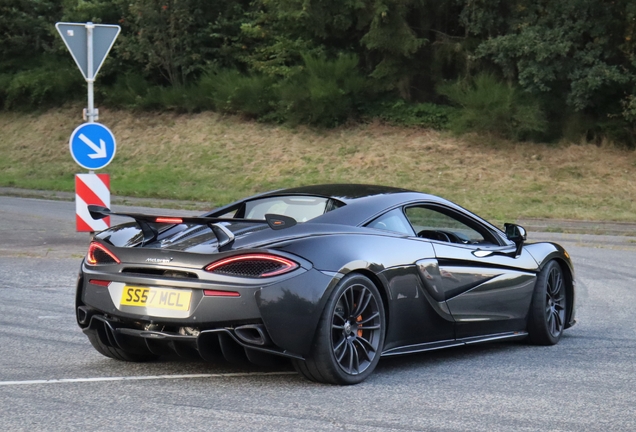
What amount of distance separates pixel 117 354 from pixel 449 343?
2273 mm

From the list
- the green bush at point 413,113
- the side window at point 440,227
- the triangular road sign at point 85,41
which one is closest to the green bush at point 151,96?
the green bush at point 413,113

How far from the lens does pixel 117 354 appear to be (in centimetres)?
650

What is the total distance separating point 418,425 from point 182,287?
5.35ft

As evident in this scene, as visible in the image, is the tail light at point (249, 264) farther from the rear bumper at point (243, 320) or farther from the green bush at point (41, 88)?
the green bush at point (41, 88)

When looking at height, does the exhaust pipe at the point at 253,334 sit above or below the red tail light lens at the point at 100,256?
below

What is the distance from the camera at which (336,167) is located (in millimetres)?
30156

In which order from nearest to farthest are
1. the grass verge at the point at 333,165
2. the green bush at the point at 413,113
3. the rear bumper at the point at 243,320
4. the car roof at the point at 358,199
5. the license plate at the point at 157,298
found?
the rear bumper at the point at 243,320 → the license plate at the point at 157,298 → the car roof at the point at 358,199 → the grass verge at the point at 333,165 → the green bush at the point at 413,113

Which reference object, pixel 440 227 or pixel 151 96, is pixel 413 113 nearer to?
pixel 151 96

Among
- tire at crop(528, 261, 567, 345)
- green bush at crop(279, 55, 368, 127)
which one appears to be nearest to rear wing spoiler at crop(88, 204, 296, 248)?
tire at crop(528, 261, 567, 345)

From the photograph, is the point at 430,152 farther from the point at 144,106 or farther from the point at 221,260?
the point at 221,260

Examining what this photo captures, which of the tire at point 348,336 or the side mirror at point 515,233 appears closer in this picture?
the tire at point 348,336

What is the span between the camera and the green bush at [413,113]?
105ft

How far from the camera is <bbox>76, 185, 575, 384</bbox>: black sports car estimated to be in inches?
219

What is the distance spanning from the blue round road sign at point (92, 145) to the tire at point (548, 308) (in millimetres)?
6056
